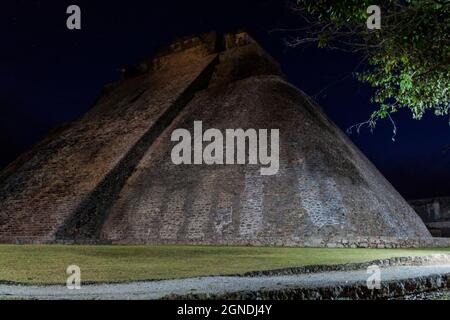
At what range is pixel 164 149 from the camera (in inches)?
1132

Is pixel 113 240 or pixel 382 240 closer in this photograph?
pixel 382 240

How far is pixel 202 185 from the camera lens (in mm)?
25016

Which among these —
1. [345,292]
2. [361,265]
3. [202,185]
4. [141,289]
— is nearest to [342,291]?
[345,292]

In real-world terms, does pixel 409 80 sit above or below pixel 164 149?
above

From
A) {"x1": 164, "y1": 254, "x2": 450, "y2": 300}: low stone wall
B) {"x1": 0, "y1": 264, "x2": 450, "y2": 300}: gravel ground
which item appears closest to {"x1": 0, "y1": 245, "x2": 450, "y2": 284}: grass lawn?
{"x1": 0, "y1": 264, "x2": 450, "y2": 300}: gravel ground

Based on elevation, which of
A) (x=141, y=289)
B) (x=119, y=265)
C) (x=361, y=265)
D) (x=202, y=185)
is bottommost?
(x=361, y=265)

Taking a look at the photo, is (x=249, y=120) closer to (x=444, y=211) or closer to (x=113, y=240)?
(x=113, y=240)

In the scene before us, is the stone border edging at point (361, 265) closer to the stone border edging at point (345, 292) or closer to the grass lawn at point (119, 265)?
the grass lawn at point (119, 265)

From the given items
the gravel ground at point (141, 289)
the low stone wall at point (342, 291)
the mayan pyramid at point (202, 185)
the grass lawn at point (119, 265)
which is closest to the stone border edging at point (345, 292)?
the low stone wall at point (342, 291)

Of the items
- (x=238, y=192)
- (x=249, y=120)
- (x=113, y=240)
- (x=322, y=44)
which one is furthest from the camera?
(x=249, y=120)

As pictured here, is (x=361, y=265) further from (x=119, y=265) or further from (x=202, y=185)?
(x=202, y=185)
